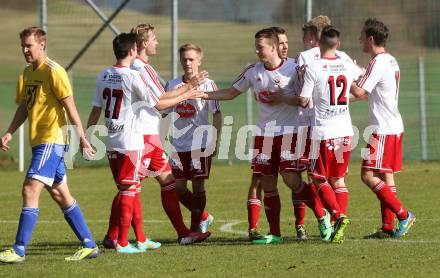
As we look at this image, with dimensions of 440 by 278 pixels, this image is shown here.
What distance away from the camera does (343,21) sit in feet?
83.1

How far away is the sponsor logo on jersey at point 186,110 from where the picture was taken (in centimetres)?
1293

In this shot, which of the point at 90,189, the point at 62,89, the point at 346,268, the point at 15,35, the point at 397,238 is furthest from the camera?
the point at 15,35

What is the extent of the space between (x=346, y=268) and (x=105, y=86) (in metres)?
3.25

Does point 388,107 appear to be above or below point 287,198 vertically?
above

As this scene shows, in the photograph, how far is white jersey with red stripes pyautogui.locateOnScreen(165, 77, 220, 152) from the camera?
42.3 feet

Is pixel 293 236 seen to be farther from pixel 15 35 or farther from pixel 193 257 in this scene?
pixel 15 35

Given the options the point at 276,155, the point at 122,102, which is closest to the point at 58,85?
the point at 122,102

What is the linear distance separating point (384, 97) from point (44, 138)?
398 centimetres

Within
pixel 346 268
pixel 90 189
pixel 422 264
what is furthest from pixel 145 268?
pixel 90 189

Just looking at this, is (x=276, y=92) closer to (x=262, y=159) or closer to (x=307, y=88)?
(x=307, y=88)

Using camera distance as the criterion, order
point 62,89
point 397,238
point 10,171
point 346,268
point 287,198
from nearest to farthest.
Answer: point 346,268, point 62,89, point 397,238, point 287,198, point 10,171

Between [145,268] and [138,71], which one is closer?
[145,268]

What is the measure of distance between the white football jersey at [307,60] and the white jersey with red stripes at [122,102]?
1.71 m

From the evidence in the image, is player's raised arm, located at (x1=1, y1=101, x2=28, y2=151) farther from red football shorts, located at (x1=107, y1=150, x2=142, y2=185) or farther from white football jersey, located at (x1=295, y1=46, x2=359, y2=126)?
white football jersey, located at (x1=295, y1=46, x2=359, y2=126)
